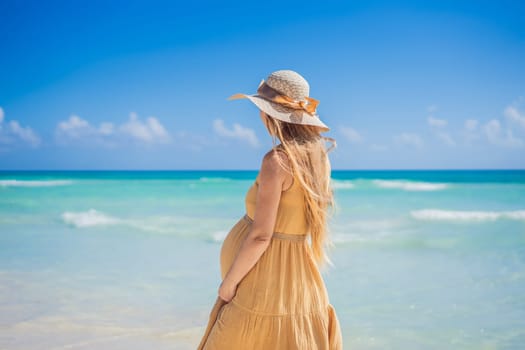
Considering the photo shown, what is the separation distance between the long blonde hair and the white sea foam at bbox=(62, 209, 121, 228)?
970 cm

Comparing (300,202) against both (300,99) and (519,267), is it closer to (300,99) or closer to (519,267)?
(300,99)

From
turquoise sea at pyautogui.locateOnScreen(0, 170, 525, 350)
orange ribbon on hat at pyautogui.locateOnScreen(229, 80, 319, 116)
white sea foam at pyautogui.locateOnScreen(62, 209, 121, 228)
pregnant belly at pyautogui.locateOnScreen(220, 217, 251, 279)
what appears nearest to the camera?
orange ribbon on hat at pyautogui.locateOnScreen(229, 80, 319, 116)

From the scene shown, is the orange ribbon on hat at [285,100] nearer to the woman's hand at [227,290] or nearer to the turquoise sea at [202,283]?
the woman's hand at [227,290]

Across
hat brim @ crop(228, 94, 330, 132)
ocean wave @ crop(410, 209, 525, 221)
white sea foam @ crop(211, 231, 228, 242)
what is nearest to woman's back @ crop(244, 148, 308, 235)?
hat brim @ crop(228, 94, 330, 132)

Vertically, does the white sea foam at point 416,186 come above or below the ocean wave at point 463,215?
above

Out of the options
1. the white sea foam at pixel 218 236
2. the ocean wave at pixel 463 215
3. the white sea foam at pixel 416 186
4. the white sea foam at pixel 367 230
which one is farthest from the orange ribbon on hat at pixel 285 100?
the white sea foam at pixel 416 186

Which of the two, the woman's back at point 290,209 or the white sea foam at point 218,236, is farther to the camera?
the white sea foam at point 218,236

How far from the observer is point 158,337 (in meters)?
4.07

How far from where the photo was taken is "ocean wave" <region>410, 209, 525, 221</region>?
12.2m

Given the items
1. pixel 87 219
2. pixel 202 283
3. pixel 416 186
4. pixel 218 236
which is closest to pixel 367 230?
pixel 218 236

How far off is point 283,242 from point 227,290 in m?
0.32

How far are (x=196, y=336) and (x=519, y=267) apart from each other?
490cm

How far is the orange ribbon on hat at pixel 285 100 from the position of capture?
6.56ft

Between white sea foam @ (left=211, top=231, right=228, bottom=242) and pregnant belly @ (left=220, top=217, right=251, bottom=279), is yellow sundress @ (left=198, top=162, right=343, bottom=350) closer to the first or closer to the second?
pregnant belly @ (left=220, top=217, right=251, bottom=279)
